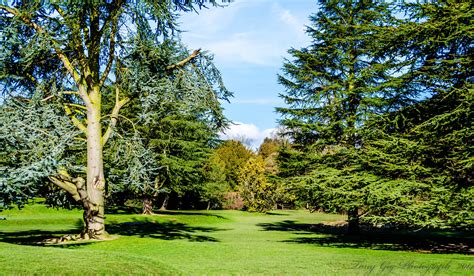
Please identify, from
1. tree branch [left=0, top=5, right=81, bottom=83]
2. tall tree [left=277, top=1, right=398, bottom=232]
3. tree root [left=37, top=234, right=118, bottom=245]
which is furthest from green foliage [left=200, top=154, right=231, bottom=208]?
tree branch [left=0, top=5, right=81, bottom=83]

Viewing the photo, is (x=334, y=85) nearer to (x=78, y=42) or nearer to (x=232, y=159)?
(x=78, y=42)

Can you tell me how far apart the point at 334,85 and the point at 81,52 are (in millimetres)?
12930

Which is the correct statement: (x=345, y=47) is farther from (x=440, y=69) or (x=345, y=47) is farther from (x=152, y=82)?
(x=152, y=82)

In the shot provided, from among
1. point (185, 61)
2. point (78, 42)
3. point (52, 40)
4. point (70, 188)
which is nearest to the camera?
point (52, 40)

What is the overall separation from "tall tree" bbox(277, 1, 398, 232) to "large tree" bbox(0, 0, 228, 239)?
33.6ft

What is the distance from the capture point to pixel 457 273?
8.59 meters

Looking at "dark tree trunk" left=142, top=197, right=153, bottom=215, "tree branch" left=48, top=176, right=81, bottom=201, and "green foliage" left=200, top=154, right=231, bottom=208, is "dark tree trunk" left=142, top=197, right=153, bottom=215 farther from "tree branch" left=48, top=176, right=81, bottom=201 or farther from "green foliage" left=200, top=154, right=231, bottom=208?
"tree branch" left=48, top=176, right=81, bottom=201

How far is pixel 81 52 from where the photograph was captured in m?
13.8

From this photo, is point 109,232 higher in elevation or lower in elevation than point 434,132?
lower

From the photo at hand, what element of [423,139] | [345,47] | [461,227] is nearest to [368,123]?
[423,139]

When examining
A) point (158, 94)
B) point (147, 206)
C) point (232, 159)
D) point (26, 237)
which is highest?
point (232, 159)

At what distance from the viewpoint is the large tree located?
12.7m

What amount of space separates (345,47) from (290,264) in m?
16.5

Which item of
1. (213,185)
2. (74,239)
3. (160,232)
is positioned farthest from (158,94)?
(213,185)
